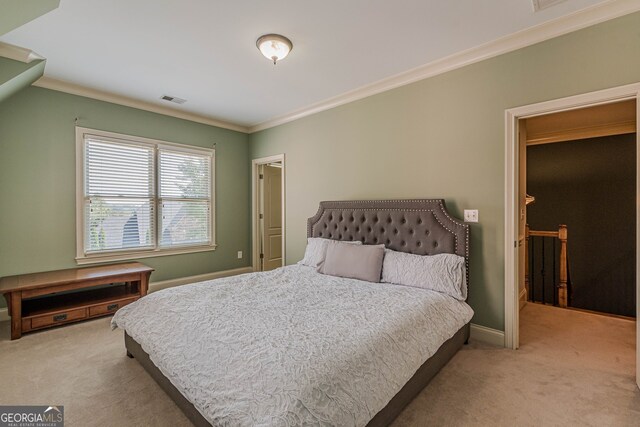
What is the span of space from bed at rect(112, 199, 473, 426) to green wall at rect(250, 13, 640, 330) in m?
0.27

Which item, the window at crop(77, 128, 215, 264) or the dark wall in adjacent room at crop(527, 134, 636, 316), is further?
the dark wall in adjacent room at crop(527, 134, 636, 316)

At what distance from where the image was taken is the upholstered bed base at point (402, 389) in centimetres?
153

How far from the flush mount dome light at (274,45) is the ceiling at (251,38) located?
0.05 m

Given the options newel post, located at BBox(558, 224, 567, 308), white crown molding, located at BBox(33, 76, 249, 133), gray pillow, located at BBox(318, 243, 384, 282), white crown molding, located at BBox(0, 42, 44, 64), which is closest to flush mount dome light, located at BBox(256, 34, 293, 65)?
gray pillow, located at BBox(318, 243, 384, 282)

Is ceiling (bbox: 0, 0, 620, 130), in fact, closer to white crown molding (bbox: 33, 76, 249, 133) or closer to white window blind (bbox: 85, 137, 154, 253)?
white crown molding (bbox: 33, 76, 249, 133)

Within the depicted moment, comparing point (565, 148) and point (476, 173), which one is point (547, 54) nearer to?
point (476, 173)

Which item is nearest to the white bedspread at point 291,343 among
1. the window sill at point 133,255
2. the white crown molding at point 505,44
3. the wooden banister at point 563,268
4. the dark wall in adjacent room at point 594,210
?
the window sill at point 133,255

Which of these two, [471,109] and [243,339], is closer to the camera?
[243,339]

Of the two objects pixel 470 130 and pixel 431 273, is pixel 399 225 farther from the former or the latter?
pixel 470 130

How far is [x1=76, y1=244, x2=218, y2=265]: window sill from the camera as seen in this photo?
11.9ft

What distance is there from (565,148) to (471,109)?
148 inches

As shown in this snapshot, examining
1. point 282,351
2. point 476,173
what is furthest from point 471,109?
point 282,351

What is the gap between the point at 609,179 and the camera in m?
4.74

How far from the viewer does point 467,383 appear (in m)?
2.07
